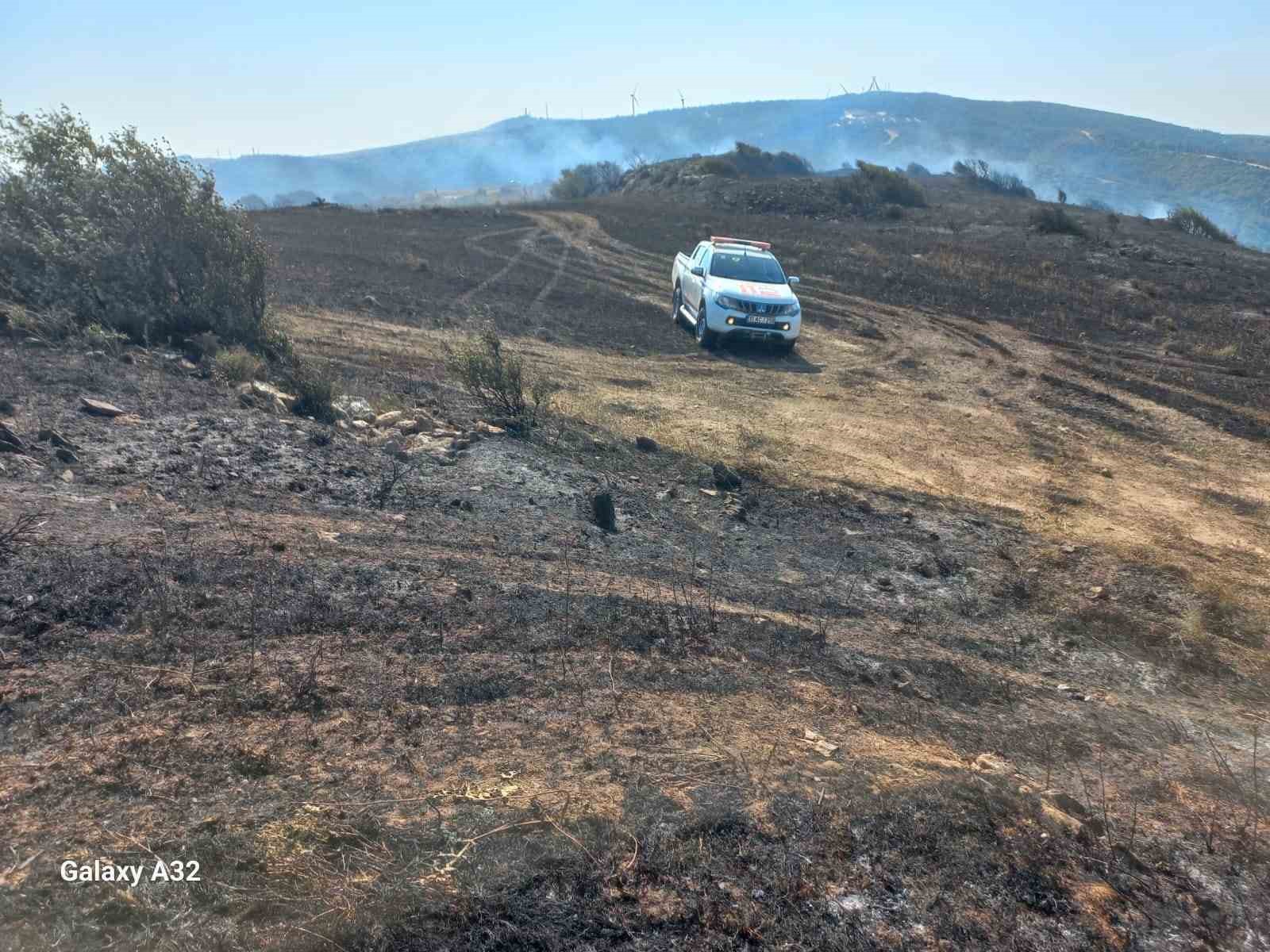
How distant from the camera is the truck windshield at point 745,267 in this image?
15.1 metres

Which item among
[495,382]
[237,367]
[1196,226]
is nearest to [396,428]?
[495,382]

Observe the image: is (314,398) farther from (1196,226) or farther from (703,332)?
(1196,226)

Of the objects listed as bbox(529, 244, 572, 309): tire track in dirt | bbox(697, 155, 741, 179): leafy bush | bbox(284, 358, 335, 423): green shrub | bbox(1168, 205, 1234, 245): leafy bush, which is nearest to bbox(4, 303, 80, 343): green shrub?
bbox(284, 358, 335, 423): green shrub

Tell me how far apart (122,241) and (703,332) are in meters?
9.26

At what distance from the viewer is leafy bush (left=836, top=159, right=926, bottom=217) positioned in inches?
1506

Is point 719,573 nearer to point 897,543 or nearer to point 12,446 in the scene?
point 897,543

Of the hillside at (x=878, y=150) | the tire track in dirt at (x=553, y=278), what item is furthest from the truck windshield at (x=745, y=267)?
the hillside at (x=878, y=150)

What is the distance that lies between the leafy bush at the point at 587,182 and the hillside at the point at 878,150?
56.5 meters

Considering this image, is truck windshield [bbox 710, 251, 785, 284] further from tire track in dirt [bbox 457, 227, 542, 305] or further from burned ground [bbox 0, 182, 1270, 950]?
tire track in dirt [bbox 457, 227, 542, 305]

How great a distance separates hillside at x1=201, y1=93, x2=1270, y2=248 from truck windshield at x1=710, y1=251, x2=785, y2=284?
75.9 m

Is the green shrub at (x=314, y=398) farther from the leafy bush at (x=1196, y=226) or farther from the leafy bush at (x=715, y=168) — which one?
the leafy bush at (x=715, y=168)

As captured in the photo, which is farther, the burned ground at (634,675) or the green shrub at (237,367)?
the green shrub at (237,367)

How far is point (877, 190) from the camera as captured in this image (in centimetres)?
3991

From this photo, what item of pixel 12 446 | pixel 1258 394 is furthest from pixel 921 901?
pixel 1258 394
